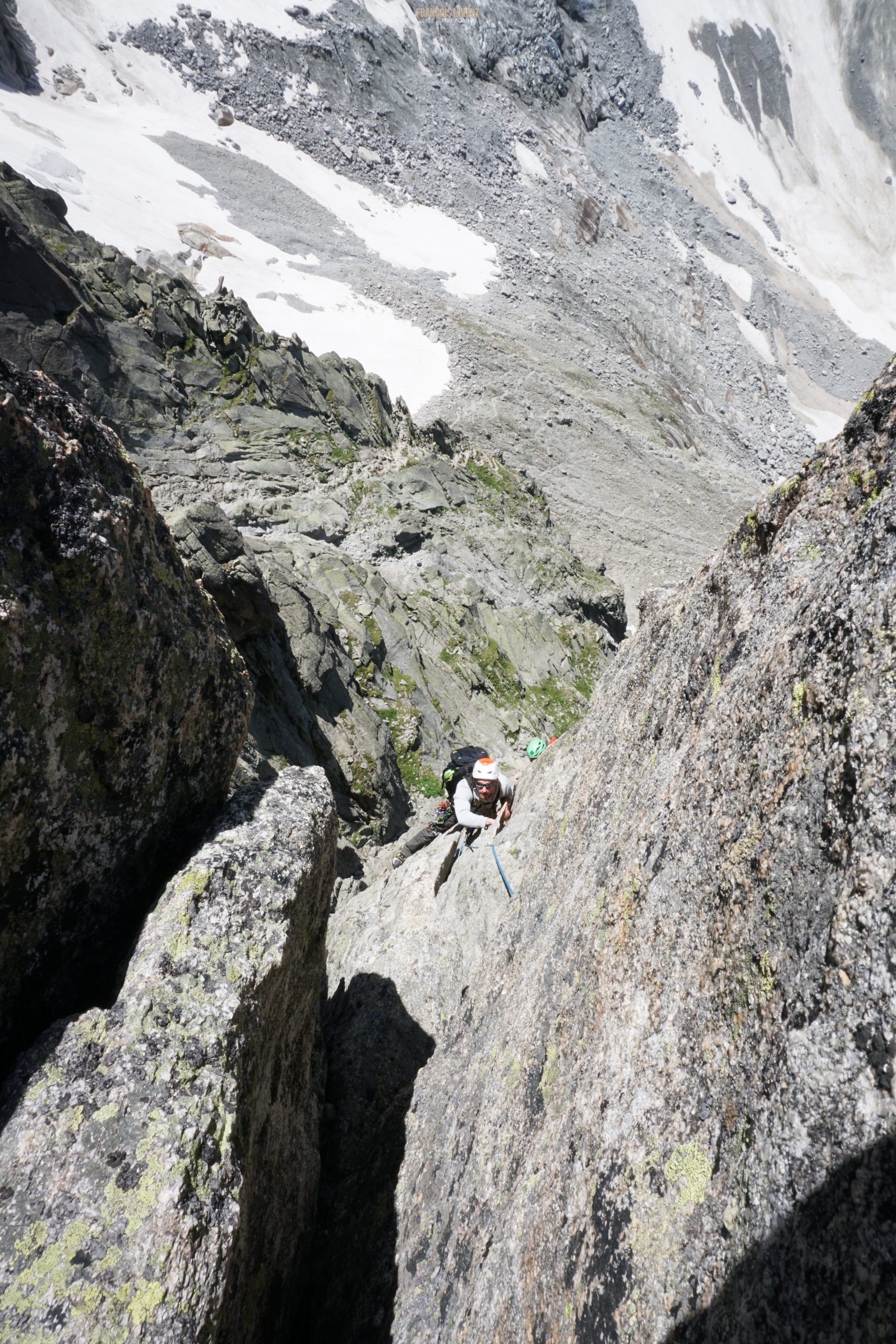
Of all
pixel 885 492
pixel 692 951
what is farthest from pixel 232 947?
pixel 885 492

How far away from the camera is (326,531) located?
88.5 feet

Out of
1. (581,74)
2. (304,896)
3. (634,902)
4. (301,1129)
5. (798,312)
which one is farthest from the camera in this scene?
(581,74)

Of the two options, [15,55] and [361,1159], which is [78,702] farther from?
[15,55]

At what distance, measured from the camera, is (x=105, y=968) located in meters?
4.57

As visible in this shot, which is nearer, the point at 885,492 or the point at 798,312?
the point at 885,492

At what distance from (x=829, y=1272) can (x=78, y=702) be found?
4699mm

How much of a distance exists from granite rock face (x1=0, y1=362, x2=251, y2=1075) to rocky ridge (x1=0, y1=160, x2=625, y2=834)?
8971 millimetres

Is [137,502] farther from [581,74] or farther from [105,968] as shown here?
[581,74]

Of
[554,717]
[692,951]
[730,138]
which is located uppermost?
[730,138]

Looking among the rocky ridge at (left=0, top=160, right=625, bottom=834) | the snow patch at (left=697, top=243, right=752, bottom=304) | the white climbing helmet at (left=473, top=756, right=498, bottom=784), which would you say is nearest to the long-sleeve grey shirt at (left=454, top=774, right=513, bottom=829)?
the white climbing helmet at (left=473, top=756, right=498, bottom=784)

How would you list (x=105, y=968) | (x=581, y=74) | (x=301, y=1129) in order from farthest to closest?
1. (x=581, y=74)
2. (x=301, y=1129)
3. (x=105, y=968)

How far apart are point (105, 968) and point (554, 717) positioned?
21.4 m

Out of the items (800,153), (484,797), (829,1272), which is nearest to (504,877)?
(484,797)

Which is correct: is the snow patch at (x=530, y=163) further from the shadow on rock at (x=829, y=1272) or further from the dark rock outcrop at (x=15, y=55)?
the shadow on rock at (x=829, y=1272)
